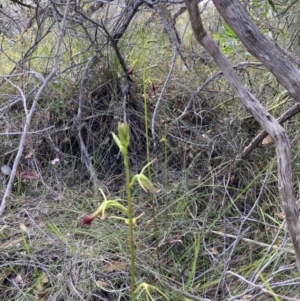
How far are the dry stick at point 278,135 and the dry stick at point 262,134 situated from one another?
20.0 inches

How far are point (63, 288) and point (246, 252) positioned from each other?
0.47m

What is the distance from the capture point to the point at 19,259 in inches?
47.4

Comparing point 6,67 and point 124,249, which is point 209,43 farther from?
point 6,67

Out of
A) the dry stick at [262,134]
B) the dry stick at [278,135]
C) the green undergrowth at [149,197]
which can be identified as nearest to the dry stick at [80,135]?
the green undergrowth at [149,197]

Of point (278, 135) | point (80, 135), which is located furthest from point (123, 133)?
point (80, 135)

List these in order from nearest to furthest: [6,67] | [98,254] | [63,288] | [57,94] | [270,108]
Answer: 1. [63,288]
2. [98,254]
3. [270,108]
4. [57,94]
5. [6,67]

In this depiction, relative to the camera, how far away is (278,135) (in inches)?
29.3

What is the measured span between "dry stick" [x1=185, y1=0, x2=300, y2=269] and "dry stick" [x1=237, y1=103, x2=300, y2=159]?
1.66 ft

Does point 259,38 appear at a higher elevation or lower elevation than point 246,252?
higher

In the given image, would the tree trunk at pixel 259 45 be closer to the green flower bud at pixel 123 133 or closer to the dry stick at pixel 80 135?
the green flower bud at pixel 123 133

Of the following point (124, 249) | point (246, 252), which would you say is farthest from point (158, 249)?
point (246, 252)

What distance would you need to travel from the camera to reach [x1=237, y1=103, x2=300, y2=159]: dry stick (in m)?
1.32

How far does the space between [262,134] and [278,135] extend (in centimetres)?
63

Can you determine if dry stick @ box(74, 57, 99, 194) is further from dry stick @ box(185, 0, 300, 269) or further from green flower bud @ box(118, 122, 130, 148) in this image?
green flower bud @ box(118, 122, 130, 148)
